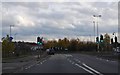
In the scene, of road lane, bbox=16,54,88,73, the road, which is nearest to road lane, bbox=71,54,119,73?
the road

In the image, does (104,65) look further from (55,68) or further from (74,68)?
(55,68)

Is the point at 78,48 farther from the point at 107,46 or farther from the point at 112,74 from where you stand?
the point at 112,74

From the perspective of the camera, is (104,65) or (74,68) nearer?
(74,68)

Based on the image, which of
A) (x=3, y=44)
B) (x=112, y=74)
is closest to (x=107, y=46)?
(x=3, y=44)

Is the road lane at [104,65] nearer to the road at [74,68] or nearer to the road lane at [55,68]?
the road at [74,68]

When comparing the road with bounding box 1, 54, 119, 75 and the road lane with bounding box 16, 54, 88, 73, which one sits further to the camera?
the road lane with bounding box 16, 54, 88, 73

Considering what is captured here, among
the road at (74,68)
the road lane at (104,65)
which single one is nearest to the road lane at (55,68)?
the road at (74,68)

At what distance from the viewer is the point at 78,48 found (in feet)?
639

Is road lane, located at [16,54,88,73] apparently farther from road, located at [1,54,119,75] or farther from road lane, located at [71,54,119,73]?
road lane, located at [71,54,119,73]

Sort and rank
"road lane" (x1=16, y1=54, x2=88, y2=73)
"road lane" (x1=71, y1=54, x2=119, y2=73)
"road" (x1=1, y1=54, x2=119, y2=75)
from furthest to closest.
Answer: "road lane" (x1=71, y1=54, x2=119, y2=73), "road lane" (x1=16, y1=54, x2=88, y2=73), "road" (x1=1, y1=54, x2=119, y2=75)

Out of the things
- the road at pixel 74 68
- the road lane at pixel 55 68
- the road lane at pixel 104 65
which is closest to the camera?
the road at pixel 74 68

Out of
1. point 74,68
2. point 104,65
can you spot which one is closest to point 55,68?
point 74,68

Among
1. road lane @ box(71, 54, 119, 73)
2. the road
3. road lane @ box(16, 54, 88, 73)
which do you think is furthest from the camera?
road lane @ box(71, 54, 119, 73)

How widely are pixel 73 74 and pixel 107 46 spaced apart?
166 meters
